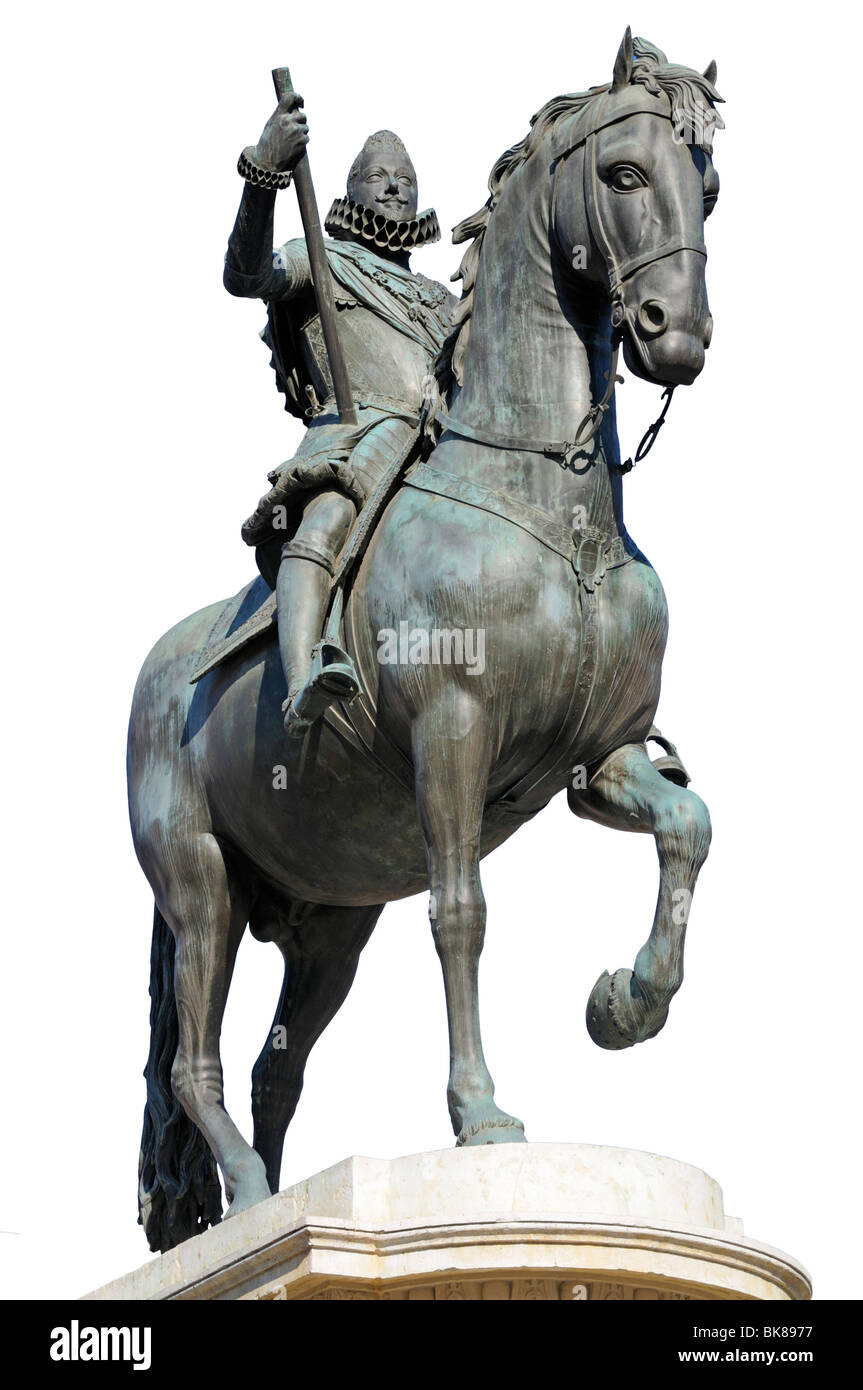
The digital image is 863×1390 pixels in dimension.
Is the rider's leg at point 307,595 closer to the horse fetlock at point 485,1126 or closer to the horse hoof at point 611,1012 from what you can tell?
the horse hoof at point 611,1012

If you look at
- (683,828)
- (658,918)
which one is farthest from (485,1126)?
(683,828)

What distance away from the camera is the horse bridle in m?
11.5

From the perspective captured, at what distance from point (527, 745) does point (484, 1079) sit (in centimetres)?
130

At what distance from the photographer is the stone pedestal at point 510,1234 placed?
35.0ft

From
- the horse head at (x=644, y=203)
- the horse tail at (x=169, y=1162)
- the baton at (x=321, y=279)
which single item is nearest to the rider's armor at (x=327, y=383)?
the baton at (x=321, y=279)

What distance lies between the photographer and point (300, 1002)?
44.9 feet

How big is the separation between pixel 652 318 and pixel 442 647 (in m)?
1.45

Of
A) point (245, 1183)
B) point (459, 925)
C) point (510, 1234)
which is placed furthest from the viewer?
point (245, 1183)

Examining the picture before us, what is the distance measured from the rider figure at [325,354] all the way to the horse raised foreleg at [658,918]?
3.95 feet

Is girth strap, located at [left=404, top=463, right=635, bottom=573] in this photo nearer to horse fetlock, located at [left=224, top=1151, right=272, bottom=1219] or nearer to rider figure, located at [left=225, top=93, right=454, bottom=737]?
rider figure, located at [left=225, top=93, right=454, bottom=737]

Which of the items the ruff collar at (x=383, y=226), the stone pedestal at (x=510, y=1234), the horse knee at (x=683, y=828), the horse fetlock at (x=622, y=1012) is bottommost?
the stone pedestal at (x=510, y=1234)
